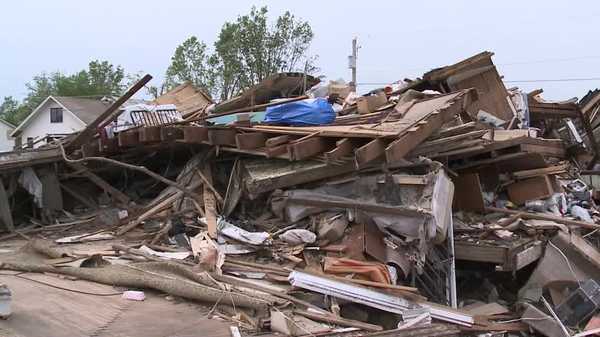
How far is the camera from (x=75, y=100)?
42.3 metres

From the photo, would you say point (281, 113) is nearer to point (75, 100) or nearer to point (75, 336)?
point (75, 336)

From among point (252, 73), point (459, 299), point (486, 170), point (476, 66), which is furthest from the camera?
point (252, 73)

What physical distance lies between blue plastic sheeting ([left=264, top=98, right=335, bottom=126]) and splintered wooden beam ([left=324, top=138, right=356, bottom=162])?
4.68ft

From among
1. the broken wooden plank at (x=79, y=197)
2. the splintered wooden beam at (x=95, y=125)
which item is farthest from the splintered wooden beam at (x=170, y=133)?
the broken wooden plank at (x=79, y=197)

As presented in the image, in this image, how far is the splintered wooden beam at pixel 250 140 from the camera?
7.87 meters

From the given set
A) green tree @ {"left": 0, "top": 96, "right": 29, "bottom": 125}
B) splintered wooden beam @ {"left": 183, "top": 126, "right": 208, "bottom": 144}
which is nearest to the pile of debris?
splintered wooden beam @ {"left": 183, "top": 126, "right": 208, "bottom": 144}

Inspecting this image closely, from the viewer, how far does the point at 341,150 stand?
6.81 meters

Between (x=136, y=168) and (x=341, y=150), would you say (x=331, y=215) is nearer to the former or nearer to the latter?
(x=341, y=150)

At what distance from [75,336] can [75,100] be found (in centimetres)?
4059

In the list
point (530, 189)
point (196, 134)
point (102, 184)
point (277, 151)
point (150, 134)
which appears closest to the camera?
point (277, 151)

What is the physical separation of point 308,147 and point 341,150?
47cm

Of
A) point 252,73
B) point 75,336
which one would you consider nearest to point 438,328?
point 75,336

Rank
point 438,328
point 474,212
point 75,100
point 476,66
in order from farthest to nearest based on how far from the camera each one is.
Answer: point 75,100, point 476,66, point 474,212, point 438,328

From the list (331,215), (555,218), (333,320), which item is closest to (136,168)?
(331,215)
